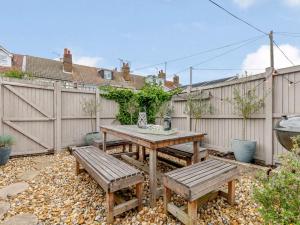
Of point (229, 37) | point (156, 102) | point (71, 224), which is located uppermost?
point (229, 37)

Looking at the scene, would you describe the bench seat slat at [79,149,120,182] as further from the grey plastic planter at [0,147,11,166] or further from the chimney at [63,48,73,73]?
the chimney at [63,48,73,73]

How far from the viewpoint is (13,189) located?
286 cm

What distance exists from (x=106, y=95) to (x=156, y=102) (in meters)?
2.02

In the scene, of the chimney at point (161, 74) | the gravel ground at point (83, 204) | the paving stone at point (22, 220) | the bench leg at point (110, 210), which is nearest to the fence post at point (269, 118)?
the gravel ground at point (83, 204)

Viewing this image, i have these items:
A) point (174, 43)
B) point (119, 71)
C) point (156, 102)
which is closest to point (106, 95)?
point (156, 102)

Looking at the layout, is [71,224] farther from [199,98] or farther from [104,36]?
[104,36]

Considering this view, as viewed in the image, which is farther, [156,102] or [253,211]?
[156,102]

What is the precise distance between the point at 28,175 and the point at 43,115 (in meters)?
1.98

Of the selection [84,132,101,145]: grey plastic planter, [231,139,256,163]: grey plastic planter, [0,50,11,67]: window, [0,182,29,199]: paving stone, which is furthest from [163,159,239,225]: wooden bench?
[0,50,11,67]: window

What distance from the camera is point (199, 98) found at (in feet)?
17.5

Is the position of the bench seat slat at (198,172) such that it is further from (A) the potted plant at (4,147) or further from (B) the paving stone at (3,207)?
(A) the potted plant at (4,147)

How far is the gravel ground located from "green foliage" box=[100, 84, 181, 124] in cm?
316

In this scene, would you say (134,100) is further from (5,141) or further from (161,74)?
(161,74)

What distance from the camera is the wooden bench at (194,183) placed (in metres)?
1.71
